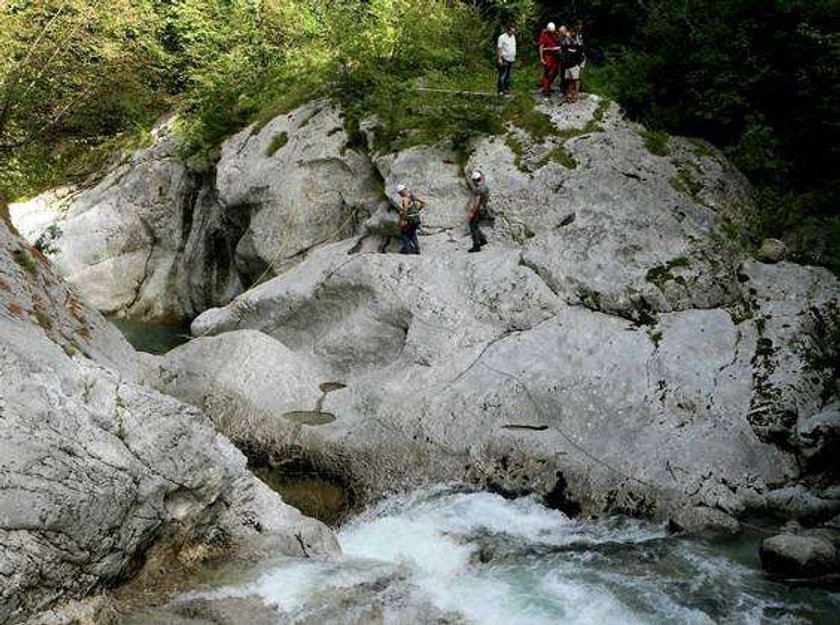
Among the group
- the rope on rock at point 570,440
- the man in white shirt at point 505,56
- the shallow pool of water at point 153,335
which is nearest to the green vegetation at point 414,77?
the man in white shirt at point 505,56

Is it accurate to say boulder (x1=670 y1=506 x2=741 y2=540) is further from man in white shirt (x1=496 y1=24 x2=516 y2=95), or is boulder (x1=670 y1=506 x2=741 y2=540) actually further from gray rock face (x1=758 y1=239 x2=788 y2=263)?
man in white shirt (x1=496 y1=24 x2=516 y2=95)

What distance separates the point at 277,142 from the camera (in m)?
21.2

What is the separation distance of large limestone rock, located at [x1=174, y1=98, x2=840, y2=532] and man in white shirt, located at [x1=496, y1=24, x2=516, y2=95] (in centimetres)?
237

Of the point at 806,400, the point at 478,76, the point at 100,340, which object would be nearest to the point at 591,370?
the point at 806,400

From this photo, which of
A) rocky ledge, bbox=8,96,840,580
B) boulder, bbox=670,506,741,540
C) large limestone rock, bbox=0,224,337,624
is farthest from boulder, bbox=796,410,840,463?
large limestone rock, bbox=0,224,337,624

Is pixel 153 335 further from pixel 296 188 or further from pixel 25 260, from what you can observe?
pixel 25 260

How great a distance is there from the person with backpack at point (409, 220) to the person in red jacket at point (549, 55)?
204 inches

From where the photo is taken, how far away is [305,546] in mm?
10156

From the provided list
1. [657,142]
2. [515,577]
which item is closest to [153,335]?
[657,142]

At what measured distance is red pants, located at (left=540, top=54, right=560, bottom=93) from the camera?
63.1 ft

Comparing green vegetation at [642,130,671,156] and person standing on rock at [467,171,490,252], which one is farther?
green vegetation at [642,130,671,156]

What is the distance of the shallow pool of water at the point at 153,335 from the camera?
21062mm

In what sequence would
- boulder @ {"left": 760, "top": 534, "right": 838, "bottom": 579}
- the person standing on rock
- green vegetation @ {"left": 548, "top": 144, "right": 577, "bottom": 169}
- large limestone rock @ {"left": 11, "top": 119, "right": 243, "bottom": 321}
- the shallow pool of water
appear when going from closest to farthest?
boulder @ {"left": 760, "top": 534, "right": 838, "bottom": 579}, the person standing on rock, green vegetation @ {"left": 548, "top": 144, "right": 577, "bottom": 169}, the shallow pool of water, large limestone rock @ {"left": 11, "top": 119, "right": 243, "bottom": 321}

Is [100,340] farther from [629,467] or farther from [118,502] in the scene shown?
[629,467]
